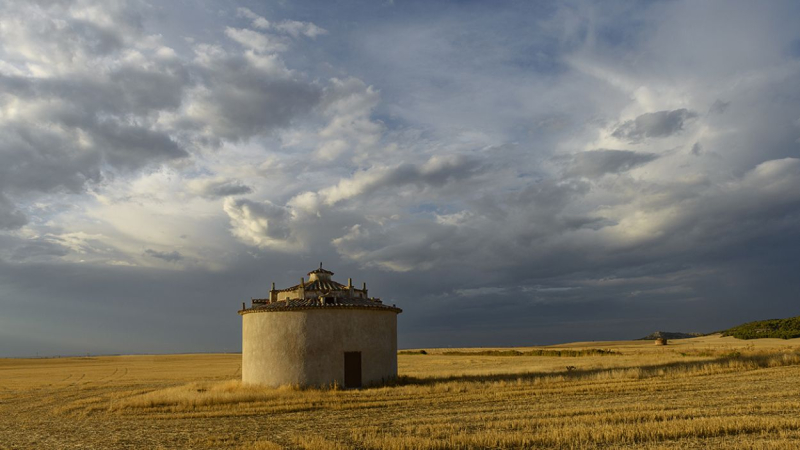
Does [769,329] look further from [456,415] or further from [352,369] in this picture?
[456,415]

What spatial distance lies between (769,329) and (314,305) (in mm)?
82270

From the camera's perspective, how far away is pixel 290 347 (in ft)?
91.3

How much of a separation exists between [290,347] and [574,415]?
14.8 meters

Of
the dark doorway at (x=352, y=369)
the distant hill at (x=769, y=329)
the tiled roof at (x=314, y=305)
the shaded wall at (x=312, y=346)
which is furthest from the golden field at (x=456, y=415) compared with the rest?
the distant hill at (x=769, y=329)

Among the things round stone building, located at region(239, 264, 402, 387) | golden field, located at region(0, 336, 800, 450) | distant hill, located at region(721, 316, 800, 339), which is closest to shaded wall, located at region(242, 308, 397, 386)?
round stone building, located at region(239, 264, 402, 387)

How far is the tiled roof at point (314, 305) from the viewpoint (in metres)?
27.9

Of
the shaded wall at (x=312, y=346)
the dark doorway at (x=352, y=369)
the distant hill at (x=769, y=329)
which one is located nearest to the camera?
the shaded wall at (x=312, y=346)

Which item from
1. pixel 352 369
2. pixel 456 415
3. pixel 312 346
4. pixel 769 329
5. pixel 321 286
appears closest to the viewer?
pixel 456 415

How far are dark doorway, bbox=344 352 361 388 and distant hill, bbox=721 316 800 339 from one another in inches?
2819

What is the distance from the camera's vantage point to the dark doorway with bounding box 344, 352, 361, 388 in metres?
28.2

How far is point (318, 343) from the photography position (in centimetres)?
2778

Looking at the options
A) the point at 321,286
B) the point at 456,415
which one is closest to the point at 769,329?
the point at 321,286

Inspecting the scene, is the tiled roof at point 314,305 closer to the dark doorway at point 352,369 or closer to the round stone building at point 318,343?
the round stone building at point 318,343

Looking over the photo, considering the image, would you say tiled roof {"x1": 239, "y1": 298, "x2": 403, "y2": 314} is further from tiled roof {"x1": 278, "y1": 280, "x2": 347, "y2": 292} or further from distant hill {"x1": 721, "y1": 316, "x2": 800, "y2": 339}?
distant hill {"x1": 721, "y1": 316, "x2": 800, "y2": 339}
